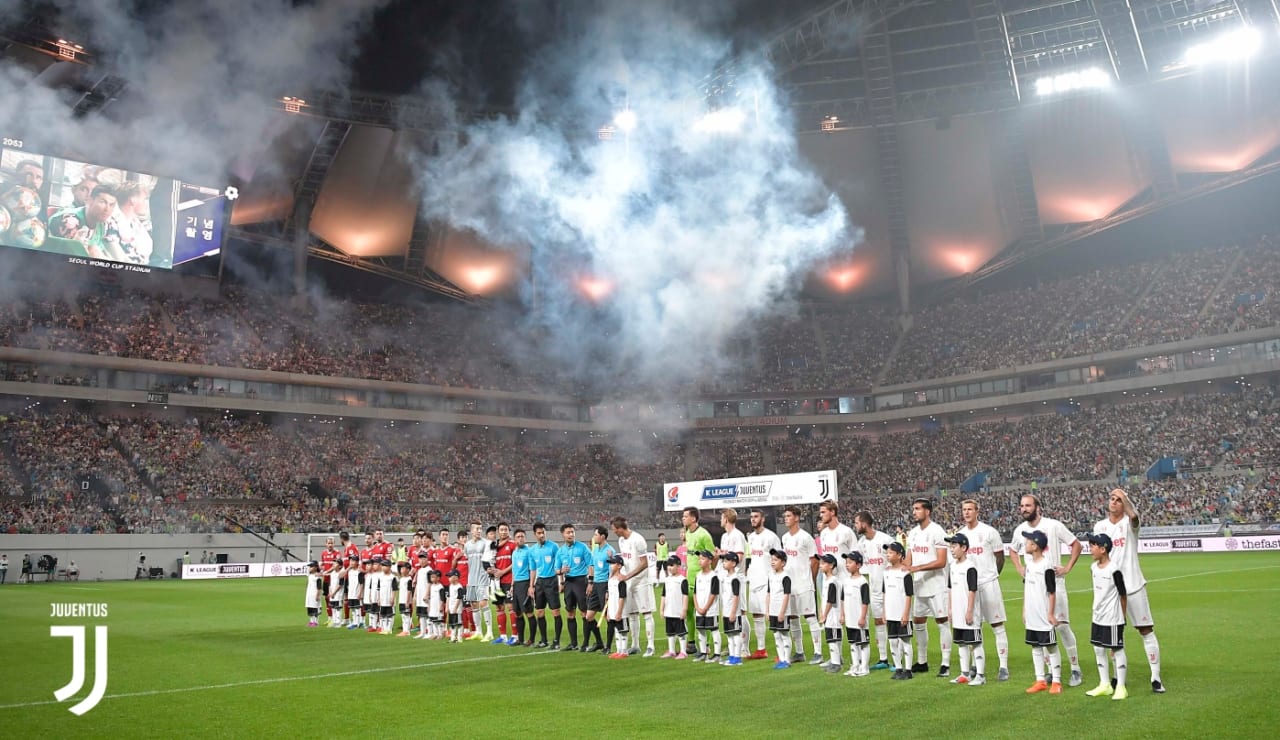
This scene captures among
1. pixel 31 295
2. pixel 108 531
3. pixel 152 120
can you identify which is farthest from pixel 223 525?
pixel 152 120

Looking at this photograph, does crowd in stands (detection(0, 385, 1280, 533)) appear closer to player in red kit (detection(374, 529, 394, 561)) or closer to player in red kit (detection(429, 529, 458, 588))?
player in red kit (detection(374, 529, 394, 561))

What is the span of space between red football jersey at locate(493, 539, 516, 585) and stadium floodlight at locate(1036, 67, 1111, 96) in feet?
151

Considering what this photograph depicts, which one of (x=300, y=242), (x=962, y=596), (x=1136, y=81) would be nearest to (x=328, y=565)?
(x=962, y=596)

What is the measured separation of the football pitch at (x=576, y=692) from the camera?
349 inches

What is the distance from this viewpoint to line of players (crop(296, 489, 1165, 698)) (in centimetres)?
1039

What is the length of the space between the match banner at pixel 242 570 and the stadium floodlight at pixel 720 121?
2888 centimetres

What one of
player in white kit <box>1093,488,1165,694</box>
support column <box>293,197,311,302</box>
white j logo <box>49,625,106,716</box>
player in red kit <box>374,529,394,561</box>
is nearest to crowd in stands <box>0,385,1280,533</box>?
support column <box>293,197,311,302</box>

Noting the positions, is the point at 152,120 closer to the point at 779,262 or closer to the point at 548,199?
the point at 548,199

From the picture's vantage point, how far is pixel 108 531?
41281 millimetres

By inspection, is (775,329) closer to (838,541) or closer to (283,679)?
(838,541)

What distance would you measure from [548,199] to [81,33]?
26.2 metres

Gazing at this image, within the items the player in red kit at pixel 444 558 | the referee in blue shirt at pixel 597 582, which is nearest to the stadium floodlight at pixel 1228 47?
the referee in blue shirt at pixel 597 582

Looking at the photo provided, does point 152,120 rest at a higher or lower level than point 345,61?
lower

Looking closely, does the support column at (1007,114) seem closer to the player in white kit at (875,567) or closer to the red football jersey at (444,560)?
the player in white kit at (875,567)
